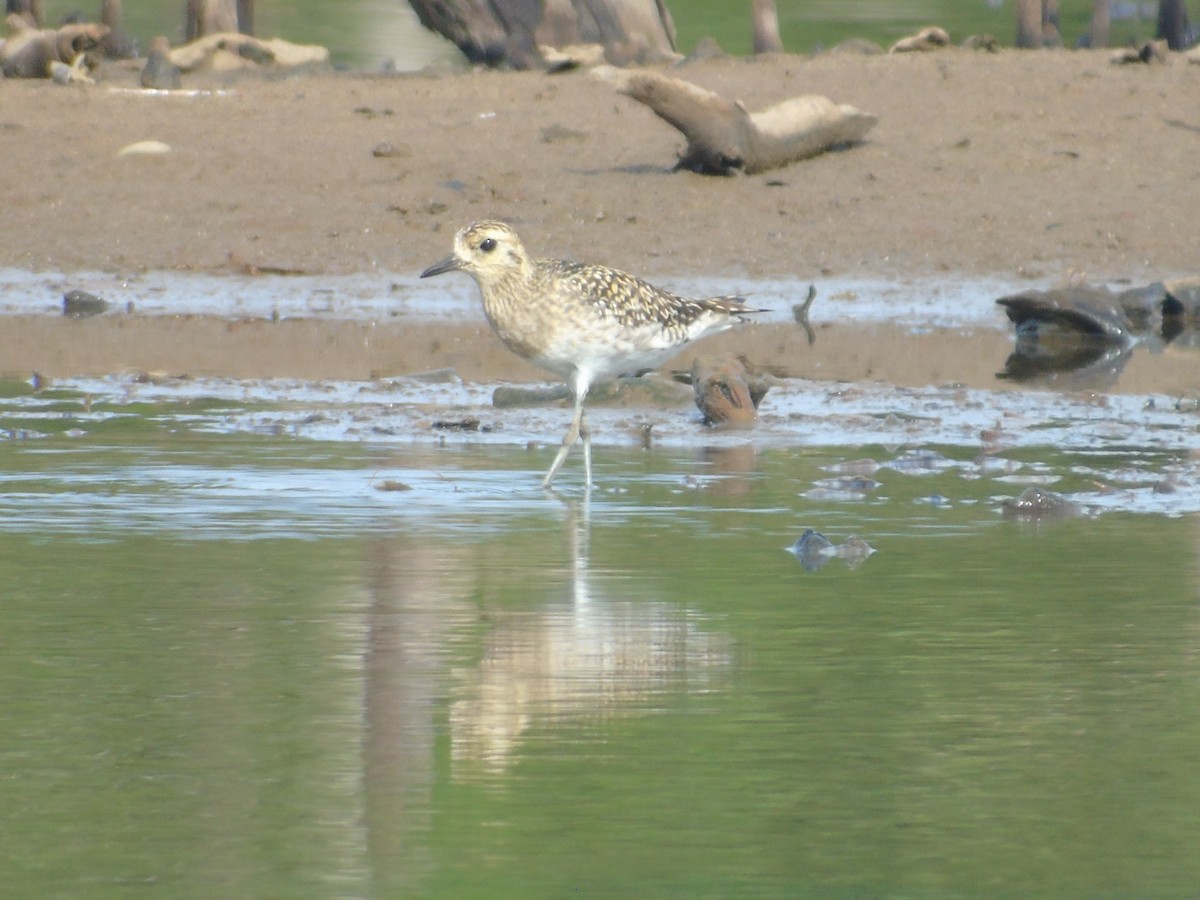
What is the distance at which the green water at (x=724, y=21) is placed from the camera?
33781 mm

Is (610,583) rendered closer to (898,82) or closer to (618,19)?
(898,82)

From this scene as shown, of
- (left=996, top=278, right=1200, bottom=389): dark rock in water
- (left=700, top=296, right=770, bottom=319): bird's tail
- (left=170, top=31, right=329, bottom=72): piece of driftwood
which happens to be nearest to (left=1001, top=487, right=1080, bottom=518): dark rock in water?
(left=700, top=296, right=770, bottom=319): bird's tail

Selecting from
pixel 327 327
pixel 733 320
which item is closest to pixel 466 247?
pixel 733 320

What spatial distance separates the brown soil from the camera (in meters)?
17.5

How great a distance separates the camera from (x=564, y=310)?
9.66m

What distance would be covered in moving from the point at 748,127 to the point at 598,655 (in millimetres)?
12860

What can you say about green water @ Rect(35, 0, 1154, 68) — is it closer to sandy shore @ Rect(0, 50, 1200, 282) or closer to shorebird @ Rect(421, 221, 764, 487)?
sandy shore @ Rect(0, 50, 1200, 282)

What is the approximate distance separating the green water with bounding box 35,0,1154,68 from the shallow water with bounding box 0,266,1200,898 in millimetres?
21930

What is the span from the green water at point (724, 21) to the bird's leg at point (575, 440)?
21781 mm

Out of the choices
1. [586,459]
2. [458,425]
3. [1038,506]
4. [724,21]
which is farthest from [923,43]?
[1038,506]

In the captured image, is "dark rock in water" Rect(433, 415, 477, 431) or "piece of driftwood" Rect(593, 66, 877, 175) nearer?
"dark rock in water" Rect(433, 415, 477, 431)

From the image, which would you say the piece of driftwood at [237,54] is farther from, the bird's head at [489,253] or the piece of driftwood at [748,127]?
the bird's head at [489,253]

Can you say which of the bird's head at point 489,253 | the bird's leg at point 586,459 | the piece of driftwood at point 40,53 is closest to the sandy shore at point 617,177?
the piece of driftwood at point 40,53

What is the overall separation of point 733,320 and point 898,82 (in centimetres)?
1066
